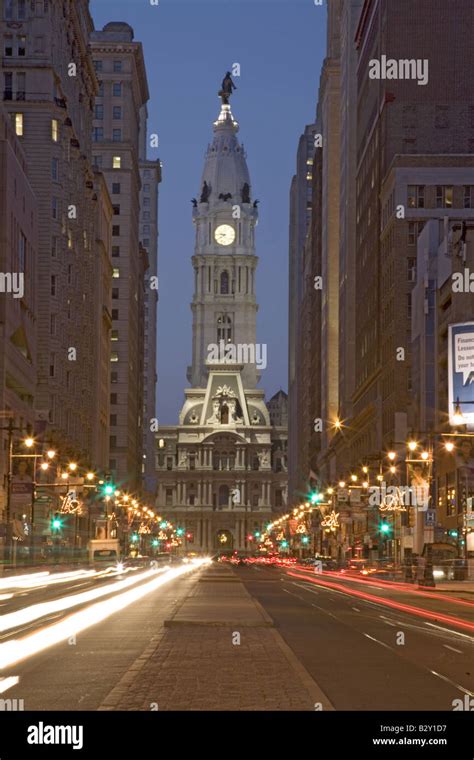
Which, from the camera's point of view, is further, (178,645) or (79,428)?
(79,428)

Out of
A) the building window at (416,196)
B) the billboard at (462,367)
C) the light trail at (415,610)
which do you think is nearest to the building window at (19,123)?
the building window at (416,196)

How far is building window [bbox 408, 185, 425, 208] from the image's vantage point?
13375 centimetres

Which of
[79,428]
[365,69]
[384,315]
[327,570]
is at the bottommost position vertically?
[327,570]

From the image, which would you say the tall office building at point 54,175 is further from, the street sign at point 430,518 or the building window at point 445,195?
the street sign at point 430,518

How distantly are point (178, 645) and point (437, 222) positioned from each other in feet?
327

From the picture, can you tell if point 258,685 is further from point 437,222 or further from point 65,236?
point 65,236

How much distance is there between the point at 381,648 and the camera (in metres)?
29.3

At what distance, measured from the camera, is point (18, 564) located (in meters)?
92.8

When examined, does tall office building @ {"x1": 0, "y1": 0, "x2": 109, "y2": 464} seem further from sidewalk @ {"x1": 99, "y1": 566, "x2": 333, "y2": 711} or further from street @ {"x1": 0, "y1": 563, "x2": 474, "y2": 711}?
sidewalk @ {"x1": 99, "y1": 566, "x2": 333, "y2": 711}

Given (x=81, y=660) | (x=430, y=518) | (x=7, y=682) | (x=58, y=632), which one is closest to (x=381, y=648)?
(x=81, y=660)

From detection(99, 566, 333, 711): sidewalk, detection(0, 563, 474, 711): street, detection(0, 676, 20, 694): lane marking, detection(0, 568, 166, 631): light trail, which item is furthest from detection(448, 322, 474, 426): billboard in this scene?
detection(0, 676, 20, 694): lane marking

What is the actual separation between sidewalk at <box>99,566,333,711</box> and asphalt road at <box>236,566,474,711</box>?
548 mm
